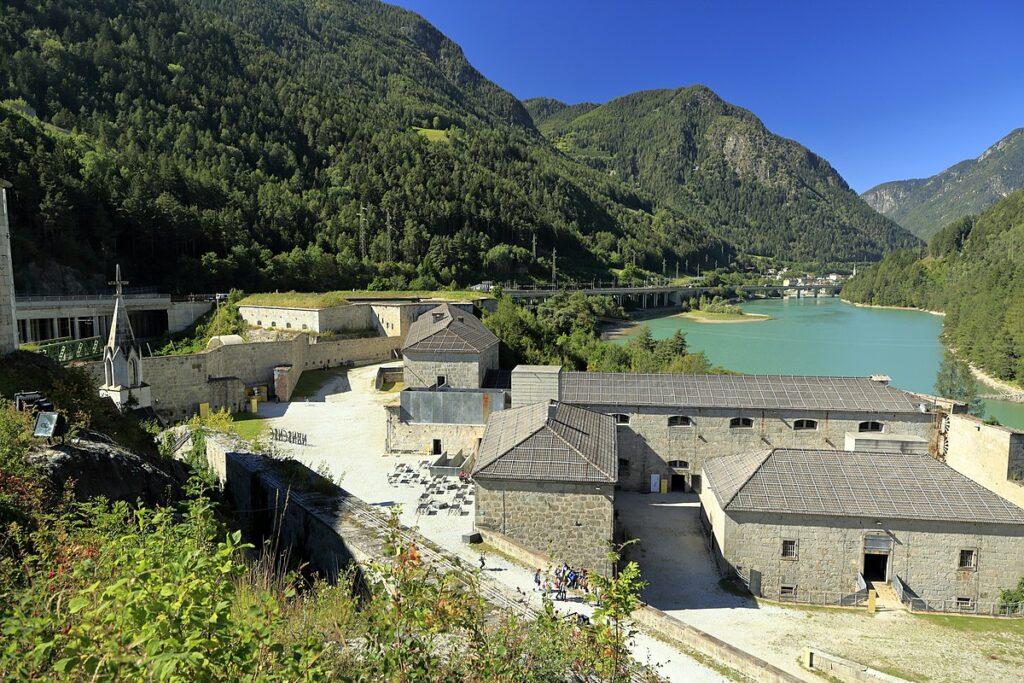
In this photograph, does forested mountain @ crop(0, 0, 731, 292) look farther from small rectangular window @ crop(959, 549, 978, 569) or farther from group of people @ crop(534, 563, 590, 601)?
small rectangular window @ crop(959, 549, 978, 569)

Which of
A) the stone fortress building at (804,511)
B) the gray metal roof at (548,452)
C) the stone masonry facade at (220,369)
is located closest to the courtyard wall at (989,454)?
the stone fortress building at (804,511)

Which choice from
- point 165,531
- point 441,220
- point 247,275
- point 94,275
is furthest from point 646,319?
point 165,531

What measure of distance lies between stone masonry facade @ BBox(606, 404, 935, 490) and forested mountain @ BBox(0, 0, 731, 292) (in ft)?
104

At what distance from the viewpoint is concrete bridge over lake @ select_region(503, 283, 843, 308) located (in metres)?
59.9

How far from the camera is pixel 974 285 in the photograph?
221ft

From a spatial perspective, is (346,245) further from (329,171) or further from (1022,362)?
(1022,362)

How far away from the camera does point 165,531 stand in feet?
14.5

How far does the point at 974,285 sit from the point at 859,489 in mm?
71055

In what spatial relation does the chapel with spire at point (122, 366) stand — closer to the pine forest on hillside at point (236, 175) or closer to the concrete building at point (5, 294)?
the concrete building at point (5, 294)

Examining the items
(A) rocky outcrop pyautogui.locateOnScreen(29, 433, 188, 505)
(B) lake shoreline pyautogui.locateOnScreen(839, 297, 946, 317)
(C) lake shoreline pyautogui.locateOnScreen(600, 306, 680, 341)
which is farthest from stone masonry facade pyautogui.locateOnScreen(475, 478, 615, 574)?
(B) lake shoreline pyautogui.locateOnScreen(839, 297, 946, 317)

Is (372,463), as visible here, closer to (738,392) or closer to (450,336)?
(450,336)

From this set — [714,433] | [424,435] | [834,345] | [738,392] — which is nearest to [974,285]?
[834,345]

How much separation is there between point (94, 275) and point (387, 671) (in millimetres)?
40905

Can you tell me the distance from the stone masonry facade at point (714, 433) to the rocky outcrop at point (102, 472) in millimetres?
11889
